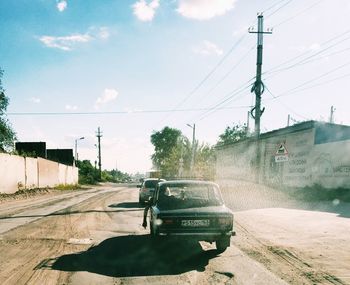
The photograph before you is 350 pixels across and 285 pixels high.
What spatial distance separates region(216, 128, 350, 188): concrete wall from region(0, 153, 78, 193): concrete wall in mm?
17830

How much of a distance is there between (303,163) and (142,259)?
18692 mm

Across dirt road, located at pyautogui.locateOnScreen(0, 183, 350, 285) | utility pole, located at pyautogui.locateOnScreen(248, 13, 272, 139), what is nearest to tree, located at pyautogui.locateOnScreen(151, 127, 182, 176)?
utility pole, located at pyautogui.locateOnScreen(248, 13, 272, 139)

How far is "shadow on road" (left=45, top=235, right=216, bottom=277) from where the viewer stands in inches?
242

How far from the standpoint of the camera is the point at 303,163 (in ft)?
76.1

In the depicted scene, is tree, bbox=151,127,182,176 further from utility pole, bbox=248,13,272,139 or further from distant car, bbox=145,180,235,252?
distant car, bbox=145,180,235,252

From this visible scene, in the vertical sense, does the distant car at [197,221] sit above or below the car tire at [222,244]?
above

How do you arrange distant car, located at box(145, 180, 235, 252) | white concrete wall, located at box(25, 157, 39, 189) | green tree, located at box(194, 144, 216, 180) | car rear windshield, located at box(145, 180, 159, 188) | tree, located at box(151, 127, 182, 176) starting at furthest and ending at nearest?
tree, located at box(151, 127, 182, 176) → green tree, located at box(194, 144, 216, 180) → white concrete wall, located at box(25, 157, 39, 189) → car rear windshield, located at box(145, 180, 159, 188) → distant car, located at box(145, 180, 235, 252)

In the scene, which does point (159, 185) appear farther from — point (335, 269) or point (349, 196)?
point (349, 196)

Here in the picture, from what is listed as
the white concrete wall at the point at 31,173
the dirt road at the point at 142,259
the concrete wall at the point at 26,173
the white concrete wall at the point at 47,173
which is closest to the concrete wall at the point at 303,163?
the dirt road at the point at 142,259

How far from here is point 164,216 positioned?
7.23 m

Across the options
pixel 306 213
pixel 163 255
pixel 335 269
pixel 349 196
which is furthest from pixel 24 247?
pixel 349 196

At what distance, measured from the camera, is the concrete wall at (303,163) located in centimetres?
1941

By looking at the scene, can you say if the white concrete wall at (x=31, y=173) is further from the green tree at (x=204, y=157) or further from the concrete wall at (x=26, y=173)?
the green tree at (x=204, y=157)

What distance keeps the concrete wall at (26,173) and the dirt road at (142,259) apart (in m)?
16.5
